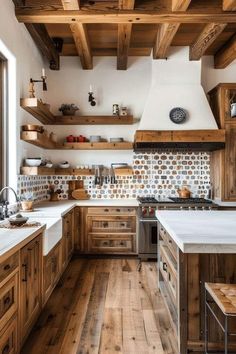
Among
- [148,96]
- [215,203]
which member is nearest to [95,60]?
[148,96]

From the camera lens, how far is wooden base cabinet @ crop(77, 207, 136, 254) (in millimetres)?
4363

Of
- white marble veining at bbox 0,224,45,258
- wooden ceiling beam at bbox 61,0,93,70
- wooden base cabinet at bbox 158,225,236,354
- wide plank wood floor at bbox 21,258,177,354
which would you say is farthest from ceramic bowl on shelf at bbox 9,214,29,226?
wooden ceiling beam at bbox 61,0,93,70

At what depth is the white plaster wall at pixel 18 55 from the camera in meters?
3.08

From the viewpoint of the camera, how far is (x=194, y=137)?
441 centimetres

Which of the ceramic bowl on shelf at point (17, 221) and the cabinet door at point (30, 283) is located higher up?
the ceramic bowl on shelf at point (17, 221)

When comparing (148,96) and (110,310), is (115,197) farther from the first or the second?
(110,310)

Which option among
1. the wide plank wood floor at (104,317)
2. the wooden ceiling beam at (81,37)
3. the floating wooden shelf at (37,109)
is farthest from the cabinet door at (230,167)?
the floating wooden shelf at (37,109)

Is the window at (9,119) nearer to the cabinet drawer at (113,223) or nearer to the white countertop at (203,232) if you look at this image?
the cabinet drawer at (113,223)

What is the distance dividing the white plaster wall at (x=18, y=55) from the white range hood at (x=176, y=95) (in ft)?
5.66

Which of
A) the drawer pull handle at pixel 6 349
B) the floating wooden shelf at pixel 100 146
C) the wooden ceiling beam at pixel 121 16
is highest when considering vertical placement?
the wooden ceiling beam at pixel 121 16

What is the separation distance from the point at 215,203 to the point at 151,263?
1.25 m

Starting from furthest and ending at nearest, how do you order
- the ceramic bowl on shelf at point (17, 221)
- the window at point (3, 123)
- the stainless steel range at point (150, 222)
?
the stainless steel range at point (150, 222) < the window at point (3, 123) < the ceramic bowl on shelf at point (17, 221)

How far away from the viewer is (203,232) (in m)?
1.94

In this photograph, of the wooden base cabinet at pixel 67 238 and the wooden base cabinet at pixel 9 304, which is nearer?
the wooden base cabinet at pixel 9 304
